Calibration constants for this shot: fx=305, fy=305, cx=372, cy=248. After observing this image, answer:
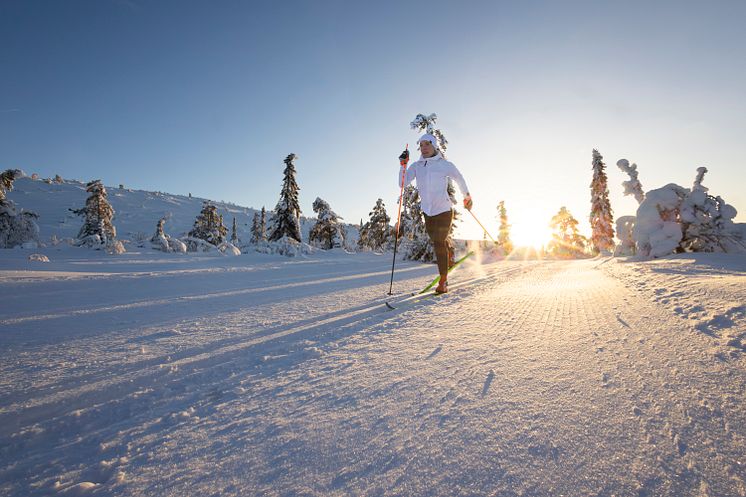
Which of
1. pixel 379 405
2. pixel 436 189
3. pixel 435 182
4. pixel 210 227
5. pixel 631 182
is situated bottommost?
Result: pixel 379 405

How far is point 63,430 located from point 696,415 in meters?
2.52

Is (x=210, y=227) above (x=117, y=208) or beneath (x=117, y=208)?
beneath

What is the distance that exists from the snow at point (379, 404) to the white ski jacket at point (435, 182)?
247cm

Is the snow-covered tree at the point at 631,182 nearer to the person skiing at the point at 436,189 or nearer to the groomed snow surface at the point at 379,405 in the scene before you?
the person skiing at the point at 436,189

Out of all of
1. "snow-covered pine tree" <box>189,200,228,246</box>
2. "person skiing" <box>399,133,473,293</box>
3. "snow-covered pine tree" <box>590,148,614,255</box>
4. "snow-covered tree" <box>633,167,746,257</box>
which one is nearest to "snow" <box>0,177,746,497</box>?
"person skiing" <box>399,133,473,293</box>

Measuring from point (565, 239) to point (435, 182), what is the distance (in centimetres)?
4267

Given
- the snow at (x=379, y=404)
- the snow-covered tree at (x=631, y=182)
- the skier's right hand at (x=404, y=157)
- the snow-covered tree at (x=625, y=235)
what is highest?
the snow-covered tree at (x=631, y=182)

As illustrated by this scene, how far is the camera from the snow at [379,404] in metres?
0.95

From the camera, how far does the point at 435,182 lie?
4965 mm

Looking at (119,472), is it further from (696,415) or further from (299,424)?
(696,415)

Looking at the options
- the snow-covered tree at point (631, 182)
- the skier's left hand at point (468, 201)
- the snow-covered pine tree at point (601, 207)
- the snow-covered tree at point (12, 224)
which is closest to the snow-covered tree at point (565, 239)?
the snow-covered pine tree at point (601, 207)

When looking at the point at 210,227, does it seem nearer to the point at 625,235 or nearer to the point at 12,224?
the point at 12,224

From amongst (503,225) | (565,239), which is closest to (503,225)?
(503,225)

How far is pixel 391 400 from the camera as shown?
4.66ft
